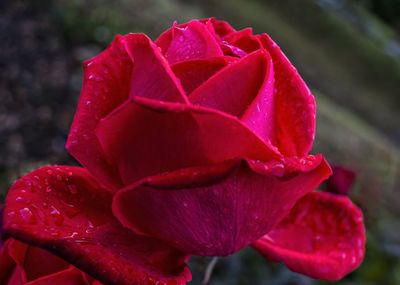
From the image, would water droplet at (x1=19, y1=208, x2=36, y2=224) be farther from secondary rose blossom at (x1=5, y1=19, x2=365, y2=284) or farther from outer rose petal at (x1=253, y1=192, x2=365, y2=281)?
outer rose petal at (x1=253, y1=192, x2=365, y2=281)

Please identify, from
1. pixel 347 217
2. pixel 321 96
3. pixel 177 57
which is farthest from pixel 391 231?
pixel 321 96

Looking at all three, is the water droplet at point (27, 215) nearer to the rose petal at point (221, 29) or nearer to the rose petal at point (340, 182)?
the rose petal at point (221, 29)

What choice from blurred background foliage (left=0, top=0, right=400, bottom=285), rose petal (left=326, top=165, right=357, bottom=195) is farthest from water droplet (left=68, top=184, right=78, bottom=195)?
blurred background foliage (left=0, top=0, right=400, bottom=285)

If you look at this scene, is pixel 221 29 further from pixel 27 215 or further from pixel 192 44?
pixel 27 215

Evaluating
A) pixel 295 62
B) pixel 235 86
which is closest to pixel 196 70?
pixel 235 86

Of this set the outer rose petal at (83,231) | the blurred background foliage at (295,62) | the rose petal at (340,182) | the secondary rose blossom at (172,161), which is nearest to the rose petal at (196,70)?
the secondary rose blossom at (172,161)

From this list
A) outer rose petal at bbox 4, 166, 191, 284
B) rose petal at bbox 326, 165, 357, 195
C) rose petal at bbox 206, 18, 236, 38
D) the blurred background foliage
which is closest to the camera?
outer rose petal at bbox 4, 166, 191, 284

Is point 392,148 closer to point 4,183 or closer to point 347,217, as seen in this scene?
point 4,183
